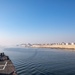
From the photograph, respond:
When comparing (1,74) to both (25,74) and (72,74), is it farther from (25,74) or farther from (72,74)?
(72,74)

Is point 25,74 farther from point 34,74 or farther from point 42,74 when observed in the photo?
point 42,74

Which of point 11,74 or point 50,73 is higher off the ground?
point 11,74

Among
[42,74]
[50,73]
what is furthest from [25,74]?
[50,73]

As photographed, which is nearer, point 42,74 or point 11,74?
point 11,74

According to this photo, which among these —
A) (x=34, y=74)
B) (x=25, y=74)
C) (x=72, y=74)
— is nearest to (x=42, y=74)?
(x=34, y=74)

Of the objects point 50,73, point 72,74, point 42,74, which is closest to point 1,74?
point 42,74

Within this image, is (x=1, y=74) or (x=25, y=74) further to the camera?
(x=25, y=74)

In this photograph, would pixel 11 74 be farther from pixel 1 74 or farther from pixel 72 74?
pixel 72 74

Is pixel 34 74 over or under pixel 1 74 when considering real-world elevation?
under
